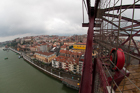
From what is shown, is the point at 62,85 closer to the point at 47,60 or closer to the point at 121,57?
the point at 47,60

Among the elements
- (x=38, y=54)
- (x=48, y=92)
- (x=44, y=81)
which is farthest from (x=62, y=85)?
(x=38, y=54)

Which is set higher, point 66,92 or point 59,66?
point 59,66

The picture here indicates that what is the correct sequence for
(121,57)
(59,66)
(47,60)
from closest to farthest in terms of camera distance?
1. (121,57)
2. (59,66)
3. (47,60)

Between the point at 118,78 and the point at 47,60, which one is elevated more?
the point at 118,78

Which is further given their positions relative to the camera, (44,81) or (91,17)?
(44,81)

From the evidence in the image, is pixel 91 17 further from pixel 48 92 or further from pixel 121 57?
pixel 48 92

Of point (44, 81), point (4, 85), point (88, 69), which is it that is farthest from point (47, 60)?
point (88, 69)

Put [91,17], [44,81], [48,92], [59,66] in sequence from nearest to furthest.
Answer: [91,17]
[48,92]
[44,81]
[59,66]

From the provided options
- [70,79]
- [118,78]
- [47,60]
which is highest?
[118,78]

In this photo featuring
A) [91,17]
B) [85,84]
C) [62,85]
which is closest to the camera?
[85,84]
